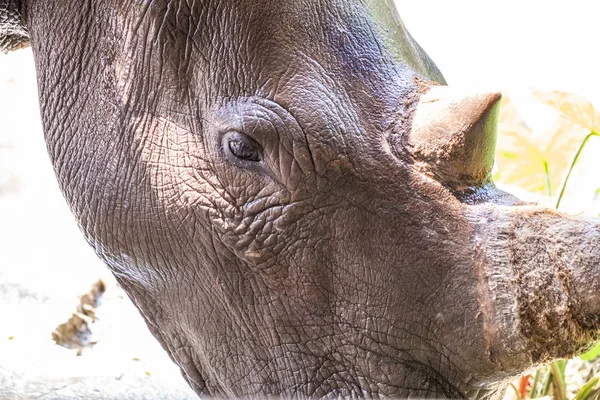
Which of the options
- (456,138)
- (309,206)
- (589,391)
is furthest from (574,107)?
(309,206)

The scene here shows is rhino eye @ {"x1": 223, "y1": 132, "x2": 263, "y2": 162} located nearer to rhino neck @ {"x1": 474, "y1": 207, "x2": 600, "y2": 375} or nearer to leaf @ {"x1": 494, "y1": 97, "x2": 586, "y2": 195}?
rhino neck @ {"x1": 474, "y1": 207, "x2": 600, "y2": 375}

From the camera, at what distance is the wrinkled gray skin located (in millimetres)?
1385

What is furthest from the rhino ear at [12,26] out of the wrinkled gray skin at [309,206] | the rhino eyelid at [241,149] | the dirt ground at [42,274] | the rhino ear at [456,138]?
the rhino ear at [456,138]

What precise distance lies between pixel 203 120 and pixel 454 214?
545 millimetres

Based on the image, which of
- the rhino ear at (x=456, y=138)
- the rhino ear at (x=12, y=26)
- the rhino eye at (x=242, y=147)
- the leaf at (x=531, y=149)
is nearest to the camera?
the rhino ear at (x=456, y=138)

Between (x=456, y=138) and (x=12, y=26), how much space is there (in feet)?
4.68

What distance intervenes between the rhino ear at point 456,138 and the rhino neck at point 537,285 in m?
0.13

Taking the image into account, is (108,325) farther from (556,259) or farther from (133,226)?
(556,259)

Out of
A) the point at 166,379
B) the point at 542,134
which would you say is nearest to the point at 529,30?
the point at 542,134

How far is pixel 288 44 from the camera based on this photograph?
5.20 feet

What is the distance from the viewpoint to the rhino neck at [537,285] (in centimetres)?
130

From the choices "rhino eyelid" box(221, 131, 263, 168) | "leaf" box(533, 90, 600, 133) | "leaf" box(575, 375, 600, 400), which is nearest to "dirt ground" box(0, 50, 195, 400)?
"rhino eyelid" box(221, 131, 263, 168)

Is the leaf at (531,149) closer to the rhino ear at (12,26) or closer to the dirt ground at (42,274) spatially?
the dirt ground at (42,274)

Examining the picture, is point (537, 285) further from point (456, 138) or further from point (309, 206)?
point (309, 206)
